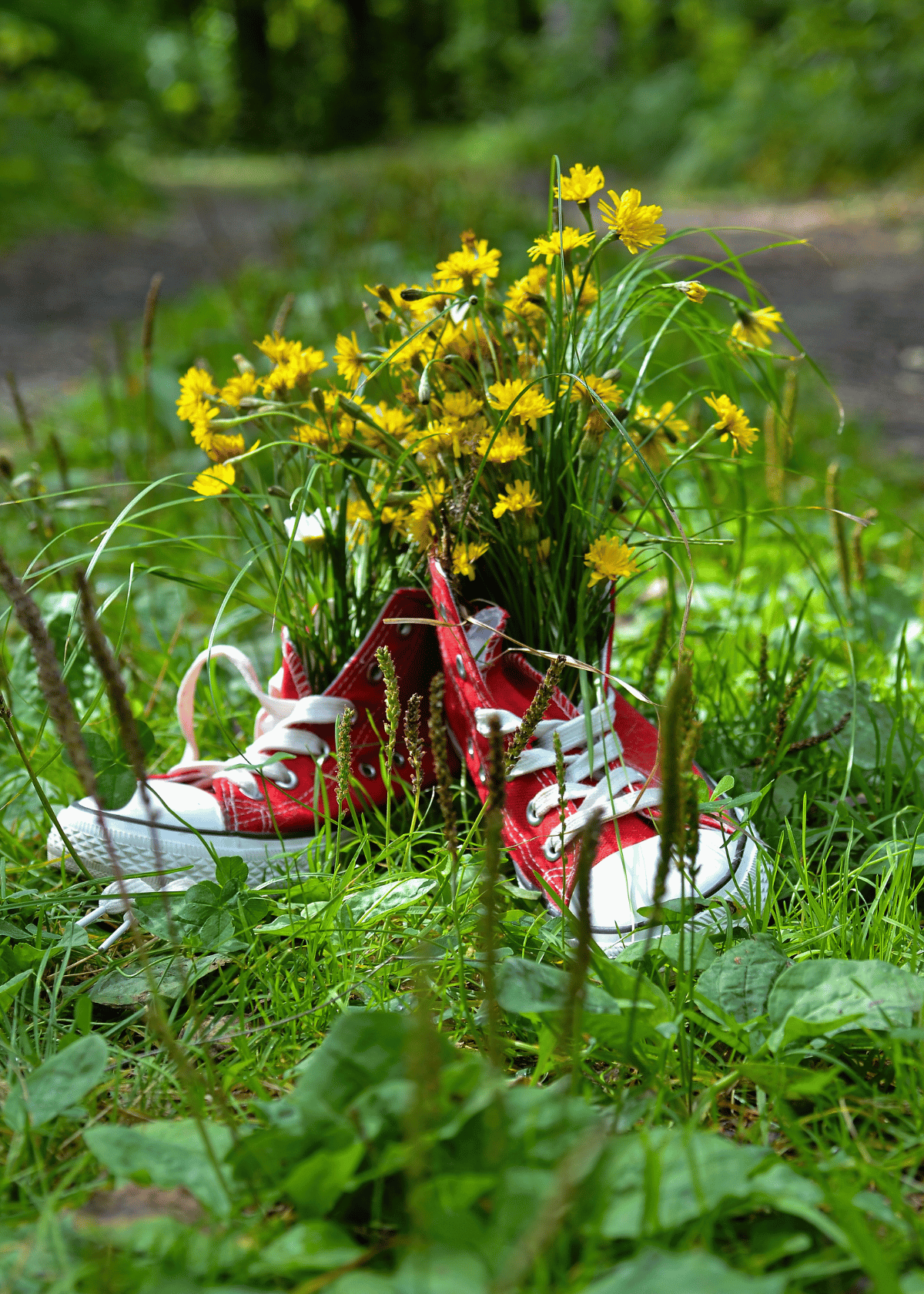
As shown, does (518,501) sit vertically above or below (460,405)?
below

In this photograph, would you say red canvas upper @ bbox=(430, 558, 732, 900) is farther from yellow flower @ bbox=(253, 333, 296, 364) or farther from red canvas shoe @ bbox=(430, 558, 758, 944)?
yellow flower @ bbox=(253, 333, 296, 364)

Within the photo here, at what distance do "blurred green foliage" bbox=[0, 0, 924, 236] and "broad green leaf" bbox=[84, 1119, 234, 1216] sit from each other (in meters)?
8.31

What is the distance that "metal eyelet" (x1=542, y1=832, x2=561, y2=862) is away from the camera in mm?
1137

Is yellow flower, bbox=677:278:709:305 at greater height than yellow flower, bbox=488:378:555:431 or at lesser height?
greater

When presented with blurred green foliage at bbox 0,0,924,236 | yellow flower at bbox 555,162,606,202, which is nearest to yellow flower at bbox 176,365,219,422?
yellow flower at bbox 555,162,606,202

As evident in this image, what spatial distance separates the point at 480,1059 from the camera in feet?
2.69

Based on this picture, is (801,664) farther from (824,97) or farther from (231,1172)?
(824,97)

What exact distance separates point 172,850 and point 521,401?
0.70 metres

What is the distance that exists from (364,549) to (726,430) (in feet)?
1.68

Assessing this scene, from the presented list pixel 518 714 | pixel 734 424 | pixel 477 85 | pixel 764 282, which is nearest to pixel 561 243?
pixel 734 424

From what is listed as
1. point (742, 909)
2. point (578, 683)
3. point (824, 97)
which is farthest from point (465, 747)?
point (824, 97)

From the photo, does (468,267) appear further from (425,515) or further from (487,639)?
(487,639)

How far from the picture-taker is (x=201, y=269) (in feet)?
22.9

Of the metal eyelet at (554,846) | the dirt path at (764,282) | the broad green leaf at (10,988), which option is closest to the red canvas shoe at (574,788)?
the metal eyelet at (554,846)
